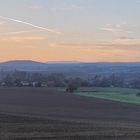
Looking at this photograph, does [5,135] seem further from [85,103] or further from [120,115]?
[85,103]

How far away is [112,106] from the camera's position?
182ft

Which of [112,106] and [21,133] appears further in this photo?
[112,106]

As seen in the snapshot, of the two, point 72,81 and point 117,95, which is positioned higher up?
point 72,81

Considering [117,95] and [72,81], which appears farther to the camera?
[72,81]

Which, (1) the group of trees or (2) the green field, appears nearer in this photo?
(2) the green field

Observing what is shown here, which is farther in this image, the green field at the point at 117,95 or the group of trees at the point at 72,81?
the group of trees at the point at 72,81

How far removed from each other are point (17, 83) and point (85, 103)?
175 ft

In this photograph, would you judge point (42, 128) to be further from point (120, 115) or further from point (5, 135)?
point (120, 115)

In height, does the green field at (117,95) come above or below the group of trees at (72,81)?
below

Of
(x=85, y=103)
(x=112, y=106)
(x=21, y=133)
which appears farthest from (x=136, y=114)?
(x=21, y=133)

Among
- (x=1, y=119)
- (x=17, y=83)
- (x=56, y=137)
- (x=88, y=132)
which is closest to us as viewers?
(x=56, y=137)

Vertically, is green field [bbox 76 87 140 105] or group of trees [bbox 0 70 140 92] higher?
group of trees [bbox 0 70 140 92]

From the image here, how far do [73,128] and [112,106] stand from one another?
26469 mm

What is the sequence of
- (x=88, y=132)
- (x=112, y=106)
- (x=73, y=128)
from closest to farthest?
(x=88, y=132), (x=73, y=128), (x=112, y=106)
